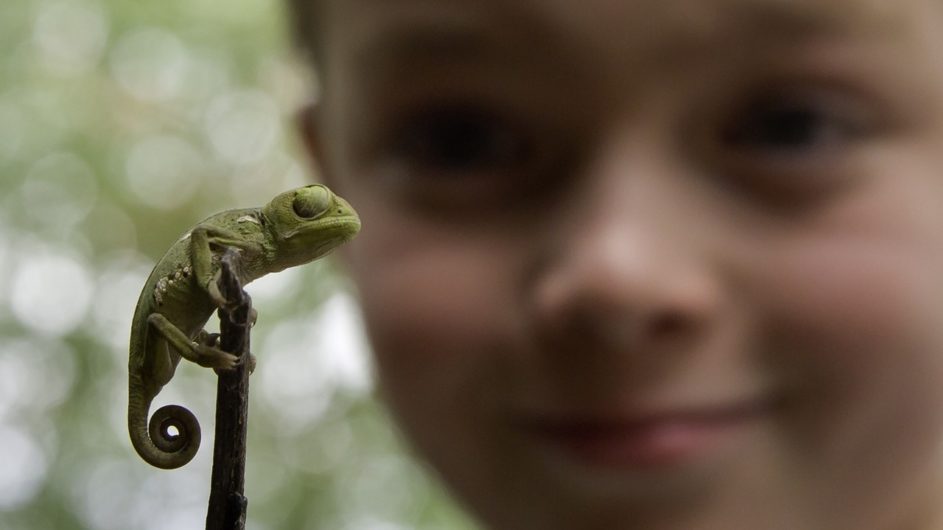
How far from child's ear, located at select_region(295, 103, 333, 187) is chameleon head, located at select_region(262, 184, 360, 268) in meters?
0.63

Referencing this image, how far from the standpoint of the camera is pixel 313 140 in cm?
121

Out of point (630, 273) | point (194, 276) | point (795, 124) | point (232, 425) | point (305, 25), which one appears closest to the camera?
point (232, 425)

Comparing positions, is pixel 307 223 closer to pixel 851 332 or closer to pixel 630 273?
pixel 630 273

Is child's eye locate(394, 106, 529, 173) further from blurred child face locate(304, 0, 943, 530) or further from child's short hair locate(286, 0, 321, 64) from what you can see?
child's short hair locate(286, 0, 321, 64)

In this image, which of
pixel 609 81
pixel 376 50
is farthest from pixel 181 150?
pixel 609 81

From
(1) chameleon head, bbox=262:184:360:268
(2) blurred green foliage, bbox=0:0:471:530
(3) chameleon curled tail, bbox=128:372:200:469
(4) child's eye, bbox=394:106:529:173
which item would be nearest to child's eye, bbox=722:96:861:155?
(4) child's eye, bbox=394:106:529:173

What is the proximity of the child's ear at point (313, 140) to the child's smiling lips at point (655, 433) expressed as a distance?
0.46 m

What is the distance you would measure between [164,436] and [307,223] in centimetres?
12

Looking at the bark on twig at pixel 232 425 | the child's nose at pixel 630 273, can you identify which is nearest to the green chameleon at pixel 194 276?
the bark on twig at pixel 232 425

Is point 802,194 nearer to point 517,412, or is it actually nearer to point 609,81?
point 609,81

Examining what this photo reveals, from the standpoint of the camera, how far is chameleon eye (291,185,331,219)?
0.50m

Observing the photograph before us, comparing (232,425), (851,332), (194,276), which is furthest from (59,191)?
(232,425)

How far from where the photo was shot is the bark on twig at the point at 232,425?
281 millimetres

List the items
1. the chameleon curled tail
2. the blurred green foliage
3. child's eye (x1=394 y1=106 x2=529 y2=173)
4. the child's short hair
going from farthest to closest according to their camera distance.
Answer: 1. the blurred green foliage
2. the child's short hair
3. child's eye (x1=394 y1=106 x2=529 y2=173)
4. the chameleon curled tail
